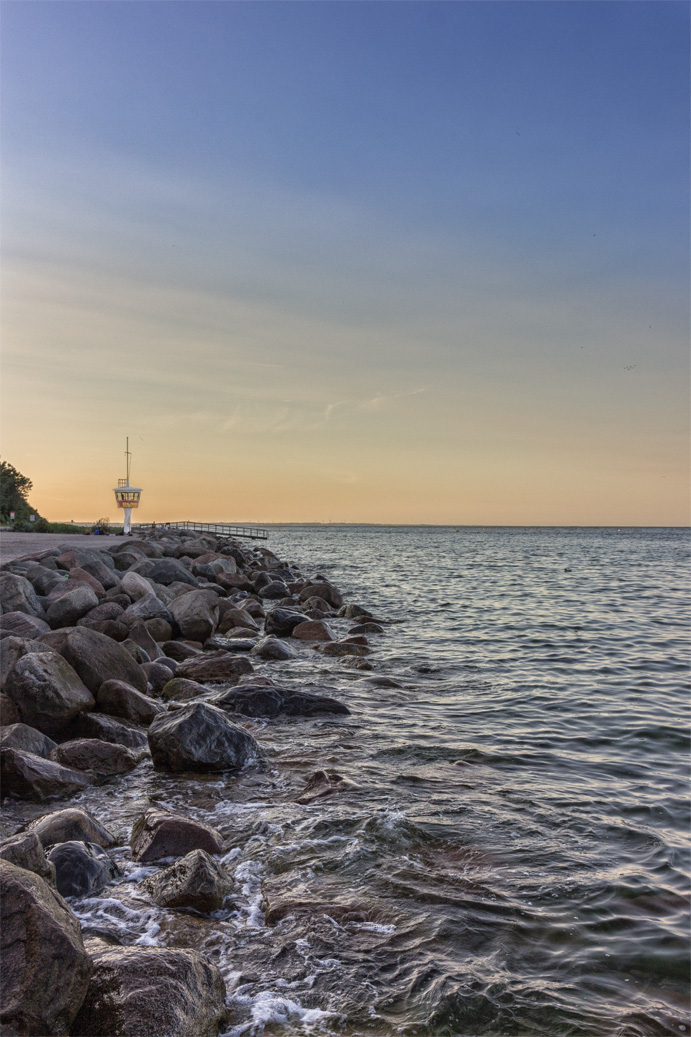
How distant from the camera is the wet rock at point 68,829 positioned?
4.80 meters

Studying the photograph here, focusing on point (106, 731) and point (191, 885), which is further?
point (106, 731)

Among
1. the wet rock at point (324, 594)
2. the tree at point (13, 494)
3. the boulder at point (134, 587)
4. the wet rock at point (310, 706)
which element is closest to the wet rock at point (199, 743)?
the wet rock at point (310, 706)

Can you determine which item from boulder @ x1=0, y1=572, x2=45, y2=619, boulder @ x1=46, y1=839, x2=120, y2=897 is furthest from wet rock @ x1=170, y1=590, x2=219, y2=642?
boulder @ x1=46, y1=839, x2=120, y2=897

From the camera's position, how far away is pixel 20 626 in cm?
996

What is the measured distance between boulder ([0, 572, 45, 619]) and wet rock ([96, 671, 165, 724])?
3738mm

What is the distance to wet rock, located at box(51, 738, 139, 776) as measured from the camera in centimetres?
695

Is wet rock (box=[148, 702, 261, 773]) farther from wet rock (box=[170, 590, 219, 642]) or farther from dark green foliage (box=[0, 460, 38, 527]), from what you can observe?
dark green foliage (box=[0, 460, 38, 527])

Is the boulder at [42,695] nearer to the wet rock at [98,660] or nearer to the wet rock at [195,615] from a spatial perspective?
the wet rock at [98,660]

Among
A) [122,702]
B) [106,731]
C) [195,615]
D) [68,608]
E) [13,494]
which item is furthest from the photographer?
[13,494]

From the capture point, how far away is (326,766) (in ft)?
24.4

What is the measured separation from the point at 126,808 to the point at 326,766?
2210 mm

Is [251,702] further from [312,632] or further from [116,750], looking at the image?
[312,632]

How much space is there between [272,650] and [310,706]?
4.26 m

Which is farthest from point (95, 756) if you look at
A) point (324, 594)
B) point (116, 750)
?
point (324, 594)
